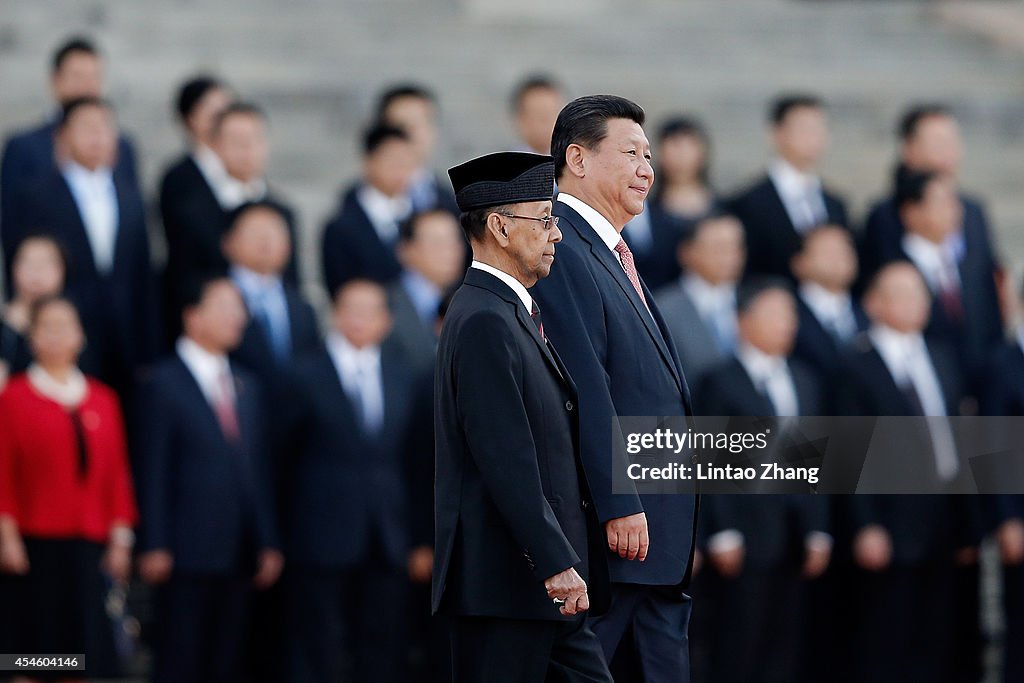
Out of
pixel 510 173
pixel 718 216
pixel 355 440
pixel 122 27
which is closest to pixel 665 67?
pixel 122 27

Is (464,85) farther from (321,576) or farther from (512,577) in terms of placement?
(512,577)

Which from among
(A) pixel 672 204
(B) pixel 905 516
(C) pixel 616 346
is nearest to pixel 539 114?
(A) pixel 672 204

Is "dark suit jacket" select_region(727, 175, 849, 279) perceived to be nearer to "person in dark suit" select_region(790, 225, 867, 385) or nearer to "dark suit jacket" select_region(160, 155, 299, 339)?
"person in dark suit" select_region(790, 225, 867, 385)

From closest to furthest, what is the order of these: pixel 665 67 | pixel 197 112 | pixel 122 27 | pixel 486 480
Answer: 1. pixel 486 480
2. pixel 197 112
3. pixel 122 27
4. pixel 665 67

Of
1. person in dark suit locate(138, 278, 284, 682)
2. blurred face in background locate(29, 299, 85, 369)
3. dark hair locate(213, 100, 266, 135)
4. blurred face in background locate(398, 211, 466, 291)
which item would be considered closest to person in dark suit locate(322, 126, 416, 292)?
blurred face in background locate(398, 211, 466, 291)

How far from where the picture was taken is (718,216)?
892cm

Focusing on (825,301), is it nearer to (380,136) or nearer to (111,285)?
(380,136)

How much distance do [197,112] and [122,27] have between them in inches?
131

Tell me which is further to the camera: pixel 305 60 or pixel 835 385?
pixel 305 60

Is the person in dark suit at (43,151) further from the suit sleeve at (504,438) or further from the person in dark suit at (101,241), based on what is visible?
the suit sleeve at (504,438)

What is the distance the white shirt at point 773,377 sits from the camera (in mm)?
8422

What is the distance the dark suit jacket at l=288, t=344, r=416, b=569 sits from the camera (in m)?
8.00

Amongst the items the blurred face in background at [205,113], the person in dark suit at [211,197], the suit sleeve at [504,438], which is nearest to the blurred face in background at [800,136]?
the person in dark suit at [211,197]

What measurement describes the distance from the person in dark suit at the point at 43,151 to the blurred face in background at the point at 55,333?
1014 millimetres
